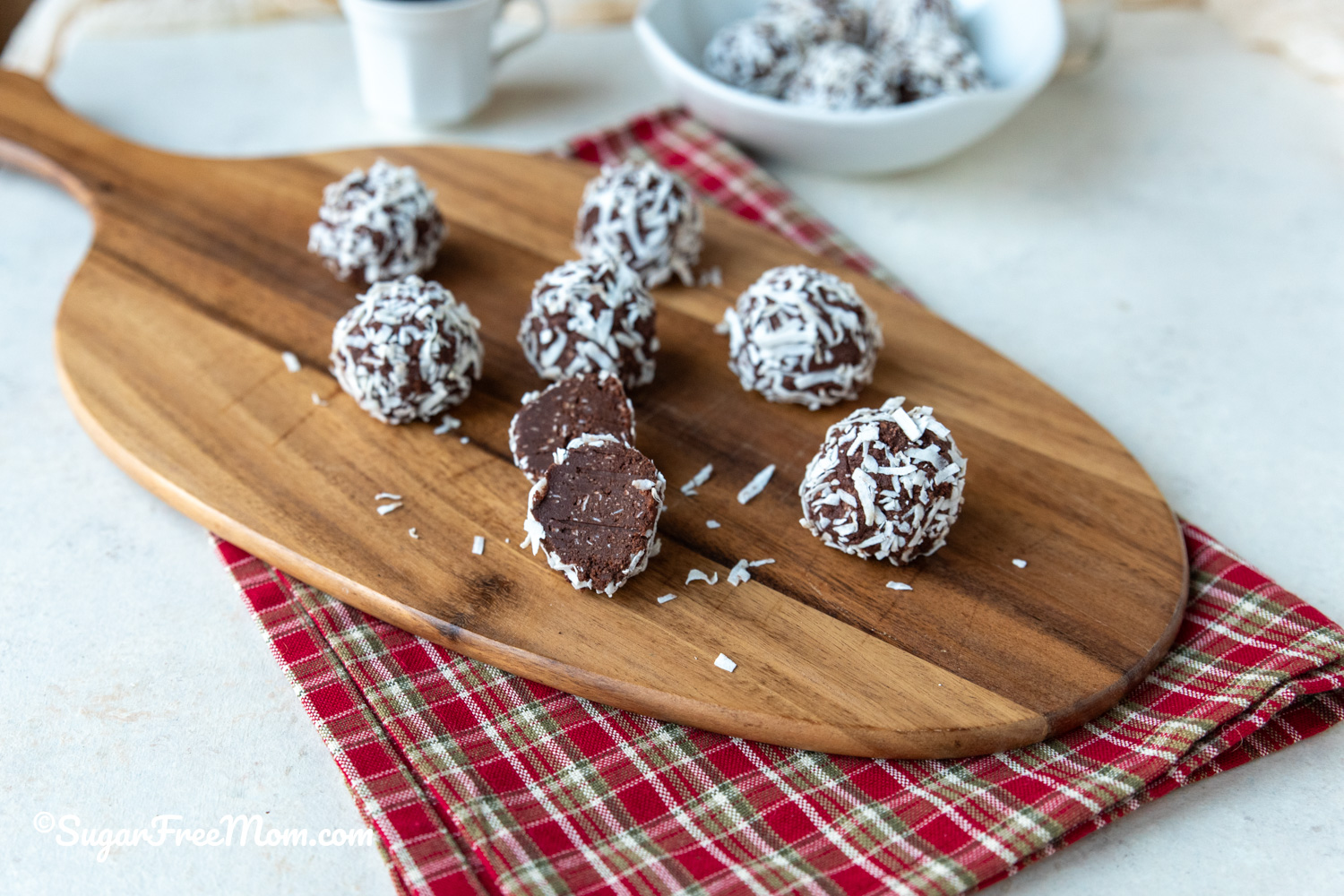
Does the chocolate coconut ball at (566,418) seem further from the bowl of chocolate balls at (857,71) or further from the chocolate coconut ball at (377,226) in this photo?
the bowl of chocolate balls at (857,71)

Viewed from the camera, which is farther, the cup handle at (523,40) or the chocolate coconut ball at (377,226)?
the cup handle at (523,40)

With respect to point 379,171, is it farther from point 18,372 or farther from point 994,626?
point 994,626

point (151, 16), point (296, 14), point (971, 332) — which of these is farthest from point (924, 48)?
point (151, 16)

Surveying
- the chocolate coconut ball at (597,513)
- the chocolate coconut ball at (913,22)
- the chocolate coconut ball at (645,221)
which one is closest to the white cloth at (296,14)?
the chocolate coconut ball at (913,22)

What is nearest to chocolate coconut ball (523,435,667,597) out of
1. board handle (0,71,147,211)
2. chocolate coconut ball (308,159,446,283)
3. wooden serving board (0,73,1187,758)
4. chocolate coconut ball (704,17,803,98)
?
wooden serving board (0,73,1187,758)

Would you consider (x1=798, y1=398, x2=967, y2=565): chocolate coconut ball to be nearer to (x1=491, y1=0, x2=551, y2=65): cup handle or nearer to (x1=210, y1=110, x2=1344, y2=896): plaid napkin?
(x1=210, y1=110, x2=1344, y2=896): plaid napkin

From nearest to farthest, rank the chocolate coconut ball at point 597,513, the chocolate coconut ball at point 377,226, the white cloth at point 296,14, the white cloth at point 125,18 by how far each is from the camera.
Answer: the chocolate coconut ball at point 597,513, the chocolate coconut ball at point 377,226, the white cloth at point 296,14, the white cloth at point 125,18

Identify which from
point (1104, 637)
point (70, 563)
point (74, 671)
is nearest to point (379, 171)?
point (70, 563)
